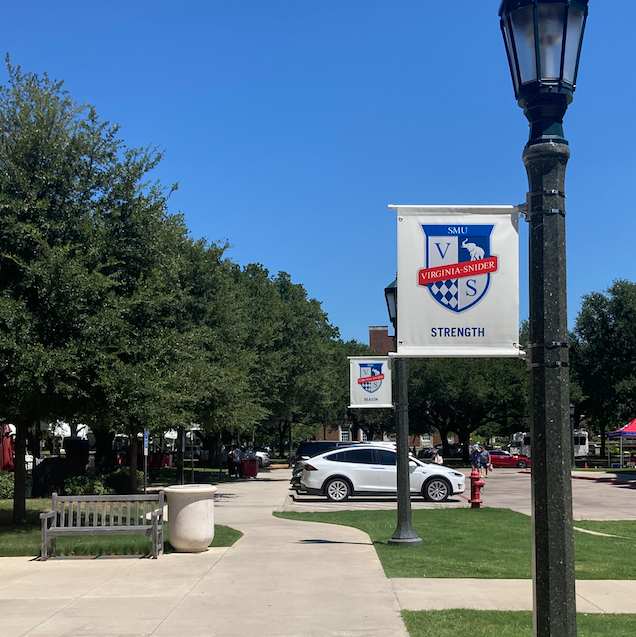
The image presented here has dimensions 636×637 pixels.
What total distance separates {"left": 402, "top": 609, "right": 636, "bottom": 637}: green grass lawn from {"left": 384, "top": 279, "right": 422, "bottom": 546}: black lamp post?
455 cm

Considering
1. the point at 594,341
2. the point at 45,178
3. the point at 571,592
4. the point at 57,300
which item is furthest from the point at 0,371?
the point at 594,341

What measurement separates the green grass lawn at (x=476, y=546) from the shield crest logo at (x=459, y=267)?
5.72 m

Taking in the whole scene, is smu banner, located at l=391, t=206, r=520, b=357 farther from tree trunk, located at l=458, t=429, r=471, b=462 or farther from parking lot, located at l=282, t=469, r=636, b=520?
tree trunk, located at l=458, t=429, r=471, b=462

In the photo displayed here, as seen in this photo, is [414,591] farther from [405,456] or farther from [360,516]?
[360,516]

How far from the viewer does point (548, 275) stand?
3.82m

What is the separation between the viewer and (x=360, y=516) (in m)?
16.9

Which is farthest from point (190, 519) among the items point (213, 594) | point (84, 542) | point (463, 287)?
point (463, 287)

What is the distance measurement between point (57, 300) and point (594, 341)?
50.6 m

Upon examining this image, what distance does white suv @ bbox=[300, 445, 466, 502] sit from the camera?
880 inches

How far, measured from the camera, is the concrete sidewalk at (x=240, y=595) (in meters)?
6.78

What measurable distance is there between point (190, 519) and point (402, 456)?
3.48 m

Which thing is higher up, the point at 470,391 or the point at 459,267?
the point at 470,391

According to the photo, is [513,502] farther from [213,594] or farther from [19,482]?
[213,594]

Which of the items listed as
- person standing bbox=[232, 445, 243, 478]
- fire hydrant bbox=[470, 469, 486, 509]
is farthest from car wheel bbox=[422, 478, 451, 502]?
person standing bbox=[232, 445, 243, 478]
